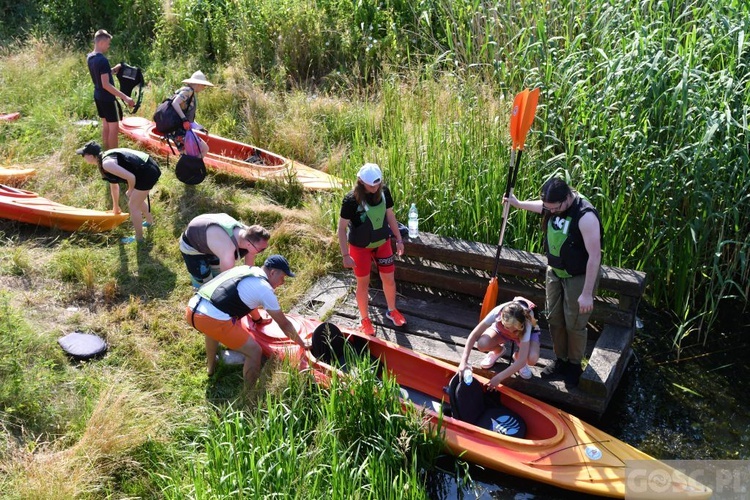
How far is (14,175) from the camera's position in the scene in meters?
8.09

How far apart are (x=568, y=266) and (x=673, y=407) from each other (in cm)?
158

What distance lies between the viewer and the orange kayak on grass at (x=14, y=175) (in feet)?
26.4

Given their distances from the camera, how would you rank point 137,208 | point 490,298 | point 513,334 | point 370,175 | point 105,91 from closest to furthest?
1. point 513,334
2. point 370,175
3. point 490,298
4. point 137,208
5. point 105,91

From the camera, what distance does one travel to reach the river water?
4.79 m

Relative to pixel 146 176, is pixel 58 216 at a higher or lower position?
lower

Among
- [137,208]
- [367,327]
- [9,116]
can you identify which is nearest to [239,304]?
[367,327]

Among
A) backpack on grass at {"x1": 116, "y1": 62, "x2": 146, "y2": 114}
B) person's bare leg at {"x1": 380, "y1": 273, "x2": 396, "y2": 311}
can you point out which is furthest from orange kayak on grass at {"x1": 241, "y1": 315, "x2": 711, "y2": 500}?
backpack on grass at {"x1": 116, "y1": 62, "x2": 146, "y2": 114}

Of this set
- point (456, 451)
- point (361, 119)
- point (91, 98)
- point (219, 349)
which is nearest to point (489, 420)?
point (456, 451)

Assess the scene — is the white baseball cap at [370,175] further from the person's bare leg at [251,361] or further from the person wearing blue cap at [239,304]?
the person's bare leg at [251,361]

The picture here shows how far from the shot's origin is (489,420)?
5016 mm

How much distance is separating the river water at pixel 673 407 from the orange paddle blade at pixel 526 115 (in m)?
2.09

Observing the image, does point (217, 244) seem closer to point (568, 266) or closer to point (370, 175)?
point (370, 175)

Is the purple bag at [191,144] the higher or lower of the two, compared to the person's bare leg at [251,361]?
higher

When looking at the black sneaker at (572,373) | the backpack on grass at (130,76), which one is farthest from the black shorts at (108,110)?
the black sneaker at (572,373)
